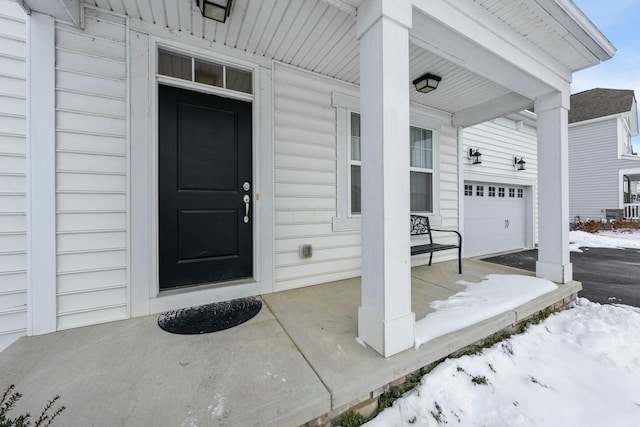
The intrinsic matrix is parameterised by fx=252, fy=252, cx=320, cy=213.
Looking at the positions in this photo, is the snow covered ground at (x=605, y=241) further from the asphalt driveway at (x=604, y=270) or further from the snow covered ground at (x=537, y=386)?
the snow covered ground at (x=537, y=386)

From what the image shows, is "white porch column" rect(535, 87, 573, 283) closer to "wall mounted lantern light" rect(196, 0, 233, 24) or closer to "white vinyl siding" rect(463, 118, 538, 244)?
"white vinyl siding" rect(463, 118, 538, 244)

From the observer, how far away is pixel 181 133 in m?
2.29

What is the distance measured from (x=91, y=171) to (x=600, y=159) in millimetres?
14492

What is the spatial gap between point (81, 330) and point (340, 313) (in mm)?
1953

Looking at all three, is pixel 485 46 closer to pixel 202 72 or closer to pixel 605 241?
pixel 202 72

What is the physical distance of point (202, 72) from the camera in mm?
2375

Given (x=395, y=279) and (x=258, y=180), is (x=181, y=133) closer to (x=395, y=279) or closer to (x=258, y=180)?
(x=258, y=180)

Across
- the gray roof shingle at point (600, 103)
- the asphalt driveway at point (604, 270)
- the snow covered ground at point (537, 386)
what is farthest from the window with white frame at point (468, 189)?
the gray roof shingle at point (600, 103)

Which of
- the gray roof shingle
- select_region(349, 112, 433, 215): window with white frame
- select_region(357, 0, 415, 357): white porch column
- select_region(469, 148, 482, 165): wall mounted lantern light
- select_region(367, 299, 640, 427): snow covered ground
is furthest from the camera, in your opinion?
the gray roof shingle

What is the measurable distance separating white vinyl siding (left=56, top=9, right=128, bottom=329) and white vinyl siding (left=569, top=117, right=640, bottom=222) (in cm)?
1395

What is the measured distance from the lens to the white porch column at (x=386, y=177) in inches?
61.1

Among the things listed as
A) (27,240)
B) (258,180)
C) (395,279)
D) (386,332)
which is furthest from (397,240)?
(27,240)

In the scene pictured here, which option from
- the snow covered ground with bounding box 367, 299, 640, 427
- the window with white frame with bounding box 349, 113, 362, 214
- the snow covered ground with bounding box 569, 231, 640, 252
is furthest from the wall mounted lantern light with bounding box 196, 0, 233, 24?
the snow covered ground with bounding box 569, 231, 640, 252

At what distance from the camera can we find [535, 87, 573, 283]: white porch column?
2885mm
